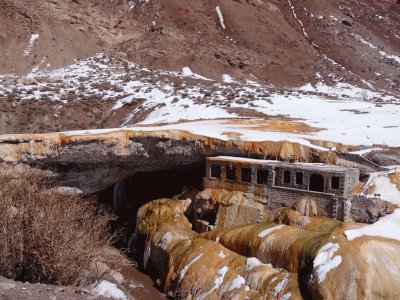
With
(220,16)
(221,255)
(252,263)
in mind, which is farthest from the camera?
(220,16)

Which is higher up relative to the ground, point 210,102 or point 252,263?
point 210,102

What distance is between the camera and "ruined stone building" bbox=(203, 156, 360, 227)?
61.9ft

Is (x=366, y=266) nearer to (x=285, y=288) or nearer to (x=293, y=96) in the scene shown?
(x=285, y=288)

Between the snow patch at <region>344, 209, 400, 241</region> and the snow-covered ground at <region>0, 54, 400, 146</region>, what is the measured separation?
225 inches

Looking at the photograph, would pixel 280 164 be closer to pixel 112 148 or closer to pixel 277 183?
pixel 277 183

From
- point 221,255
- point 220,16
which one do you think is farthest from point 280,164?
point 220,16

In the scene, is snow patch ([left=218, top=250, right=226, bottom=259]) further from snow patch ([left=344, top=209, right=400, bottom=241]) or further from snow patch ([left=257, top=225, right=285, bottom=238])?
snow patch ([left=344, top=209, right=400, bottom=241])

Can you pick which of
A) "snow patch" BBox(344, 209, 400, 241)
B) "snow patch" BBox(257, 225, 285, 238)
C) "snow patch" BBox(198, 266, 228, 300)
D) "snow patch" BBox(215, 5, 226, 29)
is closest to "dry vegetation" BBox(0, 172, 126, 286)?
"snow patch" BBox(198, 266, 228, 300)

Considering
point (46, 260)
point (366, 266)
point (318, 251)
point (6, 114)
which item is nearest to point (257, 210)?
point (318, 251)

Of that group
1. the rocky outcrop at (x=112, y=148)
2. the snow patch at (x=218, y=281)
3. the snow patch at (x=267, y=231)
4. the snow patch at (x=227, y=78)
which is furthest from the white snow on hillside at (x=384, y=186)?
the snow patch at (x=227, y=78)

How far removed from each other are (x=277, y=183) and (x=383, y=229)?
4.94m

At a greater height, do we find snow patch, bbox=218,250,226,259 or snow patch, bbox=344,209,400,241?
snow patch, bbox=344,209,400,241

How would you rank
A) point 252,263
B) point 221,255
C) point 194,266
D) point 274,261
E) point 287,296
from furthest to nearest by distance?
point 221,255, point 194,266, point 252,263, point 274,261, point 287,296

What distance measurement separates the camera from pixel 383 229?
16.3m
